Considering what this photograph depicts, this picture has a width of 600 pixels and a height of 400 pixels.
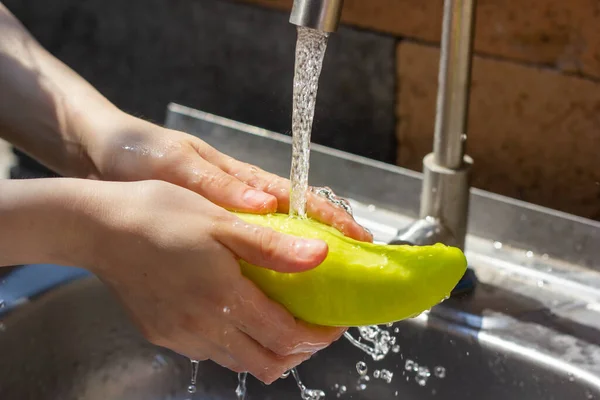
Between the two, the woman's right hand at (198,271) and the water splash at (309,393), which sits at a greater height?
the woman's right hand at (198,271)

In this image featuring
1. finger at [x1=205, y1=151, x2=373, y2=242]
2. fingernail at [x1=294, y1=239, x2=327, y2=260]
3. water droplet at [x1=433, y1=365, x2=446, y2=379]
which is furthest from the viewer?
water droplet at [x1=433, y1=365, x2=446, y2=379]

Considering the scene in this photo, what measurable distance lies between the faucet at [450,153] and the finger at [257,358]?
0.62 feet

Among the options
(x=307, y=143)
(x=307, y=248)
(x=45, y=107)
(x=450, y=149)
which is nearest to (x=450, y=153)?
(x=450, y=149)

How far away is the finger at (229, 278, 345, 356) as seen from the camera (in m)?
0.47

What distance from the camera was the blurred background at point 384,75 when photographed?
721 millimetres

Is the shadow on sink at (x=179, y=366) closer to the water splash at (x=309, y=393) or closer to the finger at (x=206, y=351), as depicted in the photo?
the water splash at (x=309, y=393)

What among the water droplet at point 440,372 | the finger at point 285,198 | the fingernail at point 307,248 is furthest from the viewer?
the water droplet at point 440,372

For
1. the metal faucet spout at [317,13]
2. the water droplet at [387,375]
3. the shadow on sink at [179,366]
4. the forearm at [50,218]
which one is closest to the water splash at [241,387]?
the shadow on sink at [179,366]

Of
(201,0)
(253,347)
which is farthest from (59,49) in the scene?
(253,347)

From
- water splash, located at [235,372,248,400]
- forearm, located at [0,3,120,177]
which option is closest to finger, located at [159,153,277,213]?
forearm, located at [0,3,120,177]

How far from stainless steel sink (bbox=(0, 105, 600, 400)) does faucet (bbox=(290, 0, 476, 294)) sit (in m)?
0.05

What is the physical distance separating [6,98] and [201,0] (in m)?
0.34

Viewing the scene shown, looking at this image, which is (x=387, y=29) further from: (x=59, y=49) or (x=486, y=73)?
(x=59, y=49)

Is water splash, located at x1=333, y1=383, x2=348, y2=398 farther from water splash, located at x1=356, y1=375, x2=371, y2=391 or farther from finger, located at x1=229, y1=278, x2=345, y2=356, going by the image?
finger, located at x1=229, y1=278, x2=345, y2=356
